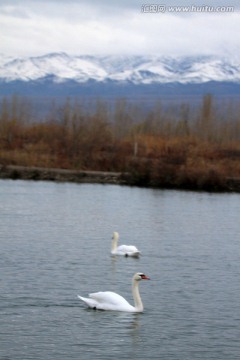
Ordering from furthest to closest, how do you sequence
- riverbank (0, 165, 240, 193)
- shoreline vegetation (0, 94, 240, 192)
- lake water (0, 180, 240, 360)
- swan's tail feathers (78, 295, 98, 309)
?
shoreline vegetation (0, 94, 240, 192) < riverbank (0, 165, 240, 193) < swan's tail feathers (78, 295, 98, 309) < lake water (0, 180, 240, 360)

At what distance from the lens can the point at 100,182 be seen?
60.2 metres

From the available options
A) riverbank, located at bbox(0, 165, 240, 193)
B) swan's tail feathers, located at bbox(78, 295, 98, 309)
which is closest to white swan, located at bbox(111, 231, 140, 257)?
swan's tail feathers, located at bbox(78, 295, 98, 309)

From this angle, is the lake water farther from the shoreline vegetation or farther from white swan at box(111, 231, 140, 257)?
the shoreline vegetation

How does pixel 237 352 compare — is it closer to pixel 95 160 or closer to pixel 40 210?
pixel 40 210

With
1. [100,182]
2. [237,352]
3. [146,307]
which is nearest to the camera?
[237,352]

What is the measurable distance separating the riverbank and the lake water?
14.1 metres

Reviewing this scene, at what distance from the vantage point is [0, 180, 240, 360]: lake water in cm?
1633

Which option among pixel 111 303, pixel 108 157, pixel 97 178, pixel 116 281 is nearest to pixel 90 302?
pixel 111 303

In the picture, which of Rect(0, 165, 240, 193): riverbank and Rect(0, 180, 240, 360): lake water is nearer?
Rect(0, 180, 240, 360): lake water

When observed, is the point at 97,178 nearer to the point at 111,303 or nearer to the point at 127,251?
the point at 127,251

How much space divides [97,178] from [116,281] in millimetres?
38239

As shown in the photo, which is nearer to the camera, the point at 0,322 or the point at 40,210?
the point at 0,322

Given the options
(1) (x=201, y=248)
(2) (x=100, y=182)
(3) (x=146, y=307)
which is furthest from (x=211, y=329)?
(2) (x=100, y=182)

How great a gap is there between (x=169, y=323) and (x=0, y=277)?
5.34 metres
